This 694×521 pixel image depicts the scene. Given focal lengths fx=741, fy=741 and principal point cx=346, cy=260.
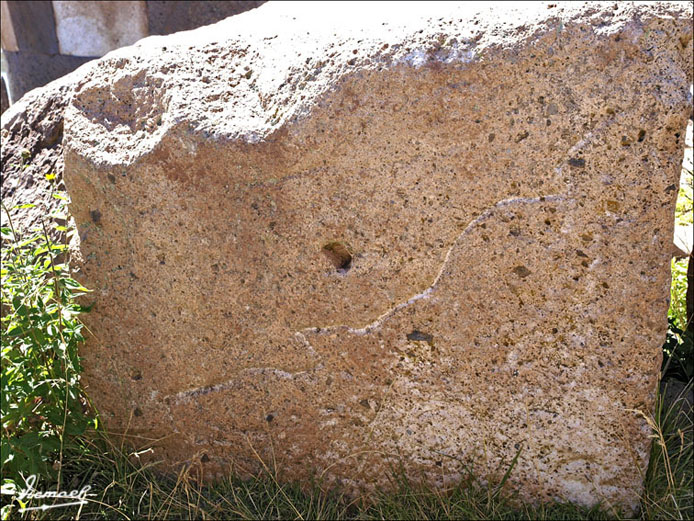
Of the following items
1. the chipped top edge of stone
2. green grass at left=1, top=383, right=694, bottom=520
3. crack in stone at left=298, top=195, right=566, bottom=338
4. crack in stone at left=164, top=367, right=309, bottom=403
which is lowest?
green grass at left=1, top=383, right=694, bottom=520

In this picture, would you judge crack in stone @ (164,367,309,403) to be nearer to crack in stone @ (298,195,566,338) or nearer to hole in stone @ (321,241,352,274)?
crack in stone @ (298,195,566,338)

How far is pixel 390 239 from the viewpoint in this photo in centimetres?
190

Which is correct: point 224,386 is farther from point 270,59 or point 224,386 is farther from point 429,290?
point 270,59

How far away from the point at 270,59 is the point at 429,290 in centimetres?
76

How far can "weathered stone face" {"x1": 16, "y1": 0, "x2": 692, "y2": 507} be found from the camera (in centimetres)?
175

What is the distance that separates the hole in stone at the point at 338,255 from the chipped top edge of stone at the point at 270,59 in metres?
0.33

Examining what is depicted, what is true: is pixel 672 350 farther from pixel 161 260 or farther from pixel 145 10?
pixel 145 10

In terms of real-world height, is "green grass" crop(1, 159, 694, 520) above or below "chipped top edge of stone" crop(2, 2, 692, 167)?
below

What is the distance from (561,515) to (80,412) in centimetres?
139

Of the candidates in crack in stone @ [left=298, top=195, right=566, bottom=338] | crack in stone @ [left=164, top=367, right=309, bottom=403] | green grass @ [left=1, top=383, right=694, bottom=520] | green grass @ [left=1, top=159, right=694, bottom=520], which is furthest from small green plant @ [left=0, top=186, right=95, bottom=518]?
crack in stone @ [left=298, top=195, right=566, bottom=338]

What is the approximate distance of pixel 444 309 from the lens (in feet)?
6.26

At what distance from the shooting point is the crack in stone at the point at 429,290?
5.93ft

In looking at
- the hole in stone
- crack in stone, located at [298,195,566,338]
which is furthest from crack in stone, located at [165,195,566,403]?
the hole in stone

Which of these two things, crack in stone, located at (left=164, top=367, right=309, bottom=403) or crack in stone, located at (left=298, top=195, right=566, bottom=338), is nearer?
crack in stone, located at (left=298, top=195, right=566, bottom=338)
